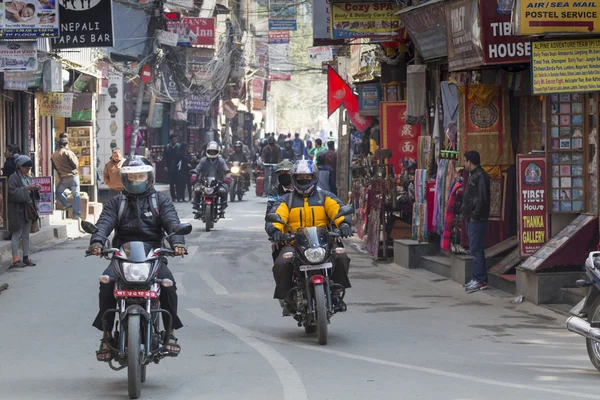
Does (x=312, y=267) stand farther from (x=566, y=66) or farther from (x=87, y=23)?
(x=87, y=23)

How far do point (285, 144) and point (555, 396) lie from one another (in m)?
38.9

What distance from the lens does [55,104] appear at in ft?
90.9

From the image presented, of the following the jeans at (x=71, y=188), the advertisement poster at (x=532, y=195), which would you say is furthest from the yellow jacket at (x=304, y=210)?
the jeans at (x=71, y=188)

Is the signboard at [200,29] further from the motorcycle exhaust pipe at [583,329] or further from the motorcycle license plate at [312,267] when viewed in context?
the motorcycle exhaust pipe at [583,329]

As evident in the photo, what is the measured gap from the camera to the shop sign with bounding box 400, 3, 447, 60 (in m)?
17.0

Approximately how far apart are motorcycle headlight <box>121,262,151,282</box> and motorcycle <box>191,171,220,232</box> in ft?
54.0

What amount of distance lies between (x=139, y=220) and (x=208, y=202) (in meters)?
15.8

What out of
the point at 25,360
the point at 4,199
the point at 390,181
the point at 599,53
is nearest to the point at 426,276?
the point at 390,181

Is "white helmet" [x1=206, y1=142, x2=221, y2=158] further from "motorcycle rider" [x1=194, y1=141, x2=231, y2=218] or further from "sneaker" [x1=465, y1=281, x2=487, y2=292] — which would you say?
"sneaker" [x1=465, y1=281, x2=487, y2=292]

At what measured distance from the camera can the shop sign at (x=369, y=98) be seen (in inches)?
994

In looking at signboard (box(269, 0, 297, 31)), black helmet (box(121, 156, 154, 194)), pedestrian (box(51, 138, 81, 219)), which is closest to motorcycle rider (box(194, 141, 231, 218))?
pedestrian (box(51, 138, 81, 219))

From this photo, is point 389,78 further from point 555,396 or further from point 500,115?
point 555,396

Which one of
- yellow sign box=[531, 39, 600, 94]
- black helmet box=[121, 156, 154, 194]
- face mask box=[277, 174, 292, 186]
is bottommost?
face mask box=[277, 174, 292, 186]

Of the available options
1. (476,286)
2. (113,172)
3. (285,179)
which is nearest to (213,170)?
(113,172)
